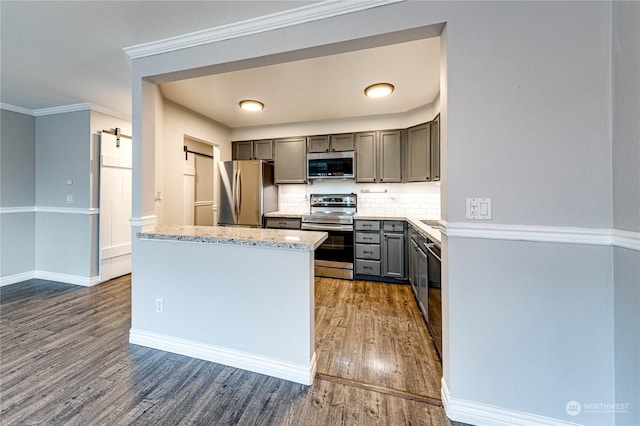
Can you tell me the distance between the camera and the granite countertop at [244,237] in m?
1.70

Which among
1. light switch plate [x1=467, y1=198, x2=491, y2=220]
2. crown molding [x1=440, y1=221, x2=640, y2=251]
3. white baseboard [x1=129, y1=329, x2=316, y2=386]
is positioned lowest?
white baseboard [x1=129, y1=329, x2=316, y2=386]

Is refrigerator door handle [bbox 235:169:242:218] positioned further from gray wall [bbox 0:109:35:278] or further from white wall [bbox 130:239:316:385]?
gray wall [bbox 0:109:35:278]

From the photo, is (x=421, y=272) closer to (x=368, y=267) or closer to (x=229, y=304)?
(x=368, y=267)

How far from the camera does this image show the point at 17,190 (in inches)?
141

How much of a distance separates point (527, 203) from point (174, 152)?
3810 mm

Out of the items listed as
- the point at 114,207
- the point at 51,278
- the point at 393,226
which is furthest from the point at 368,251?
the point at 51,278

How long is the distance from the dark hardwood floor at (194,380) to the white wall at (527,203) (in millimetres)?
424

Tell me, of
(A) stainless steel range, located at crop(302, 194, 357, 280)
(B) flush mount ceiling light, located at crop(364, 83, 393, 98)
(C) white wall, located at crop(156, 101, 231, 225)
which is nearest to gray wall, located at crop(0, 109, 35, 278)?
(C) white wall, located at crop(156, 101, 231, 225)

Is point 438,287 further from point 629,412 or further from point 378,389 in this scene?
point 629,412

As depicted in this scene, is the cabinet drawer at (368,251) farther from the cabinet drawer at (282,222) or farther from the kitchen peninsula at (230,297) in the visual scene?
the kitchen peninsula at (230,297)

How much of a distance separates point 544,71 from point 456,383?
1.74 meters

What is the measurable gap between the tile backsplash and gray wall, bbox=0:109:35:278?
3.64 m

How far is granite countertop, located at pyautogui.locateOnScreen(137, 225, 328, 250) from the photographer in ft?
5.58

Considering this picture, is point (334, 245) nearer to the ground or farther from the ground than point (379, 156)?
nearer to the ground
